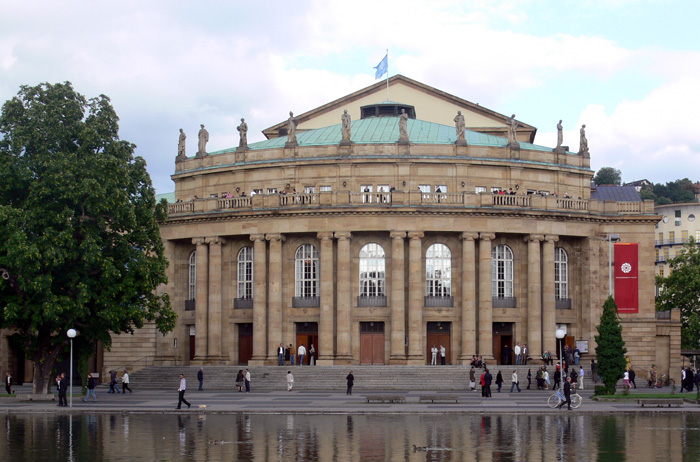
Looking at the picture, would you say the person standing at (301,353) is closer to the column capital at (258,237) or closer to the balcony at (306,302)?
the balcony at (306,302)

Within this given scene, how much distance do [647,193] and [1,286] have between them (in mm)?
126461

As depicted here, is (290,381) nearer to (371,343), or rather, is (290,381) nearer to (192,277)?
(371,343)

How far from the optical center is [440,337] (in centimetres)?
7288

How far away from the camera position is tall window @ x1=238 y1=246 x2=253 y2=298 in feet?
249

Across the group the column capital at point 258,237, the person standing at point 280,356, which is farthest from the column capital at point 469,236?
the person standing at point 280,356

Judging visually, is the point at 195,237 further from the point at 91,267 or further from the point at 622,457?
the point at 622,457

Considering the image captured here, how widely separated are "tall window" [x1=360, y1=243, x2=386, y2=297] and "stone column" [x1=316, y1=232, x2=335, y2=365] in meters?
2.53

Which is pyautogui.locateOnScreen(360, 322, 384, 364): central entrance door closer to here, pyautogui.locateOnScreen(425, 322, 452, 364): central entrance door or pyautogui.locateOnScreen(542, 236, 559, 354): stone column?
pyautogui.locateOnScreen(425, 322, 452, 364): central entrance door

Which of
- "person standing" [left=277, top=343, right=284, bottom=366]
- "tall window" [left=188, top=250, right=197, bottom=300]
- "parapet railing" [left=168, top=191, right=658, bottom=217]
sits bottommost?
"person standing" [left=277, top=343, right=284, bottom=366]

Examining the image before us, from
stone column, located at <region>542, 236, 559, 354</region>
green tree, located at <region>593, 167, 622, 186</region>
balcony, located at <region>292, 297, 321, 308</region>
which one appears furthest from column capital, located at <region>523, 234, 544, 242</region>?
green tree, located at <region>593, 167, 622, 186</region>

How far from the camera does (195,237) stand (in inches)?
3000

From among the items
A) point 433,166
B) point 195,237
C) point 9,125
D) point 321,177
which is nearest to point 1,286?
point 9,125

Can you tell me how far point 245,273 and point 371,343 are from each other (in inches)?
448

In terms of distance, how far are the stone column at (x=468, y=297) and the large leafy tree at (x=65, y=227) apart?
22225 mm
